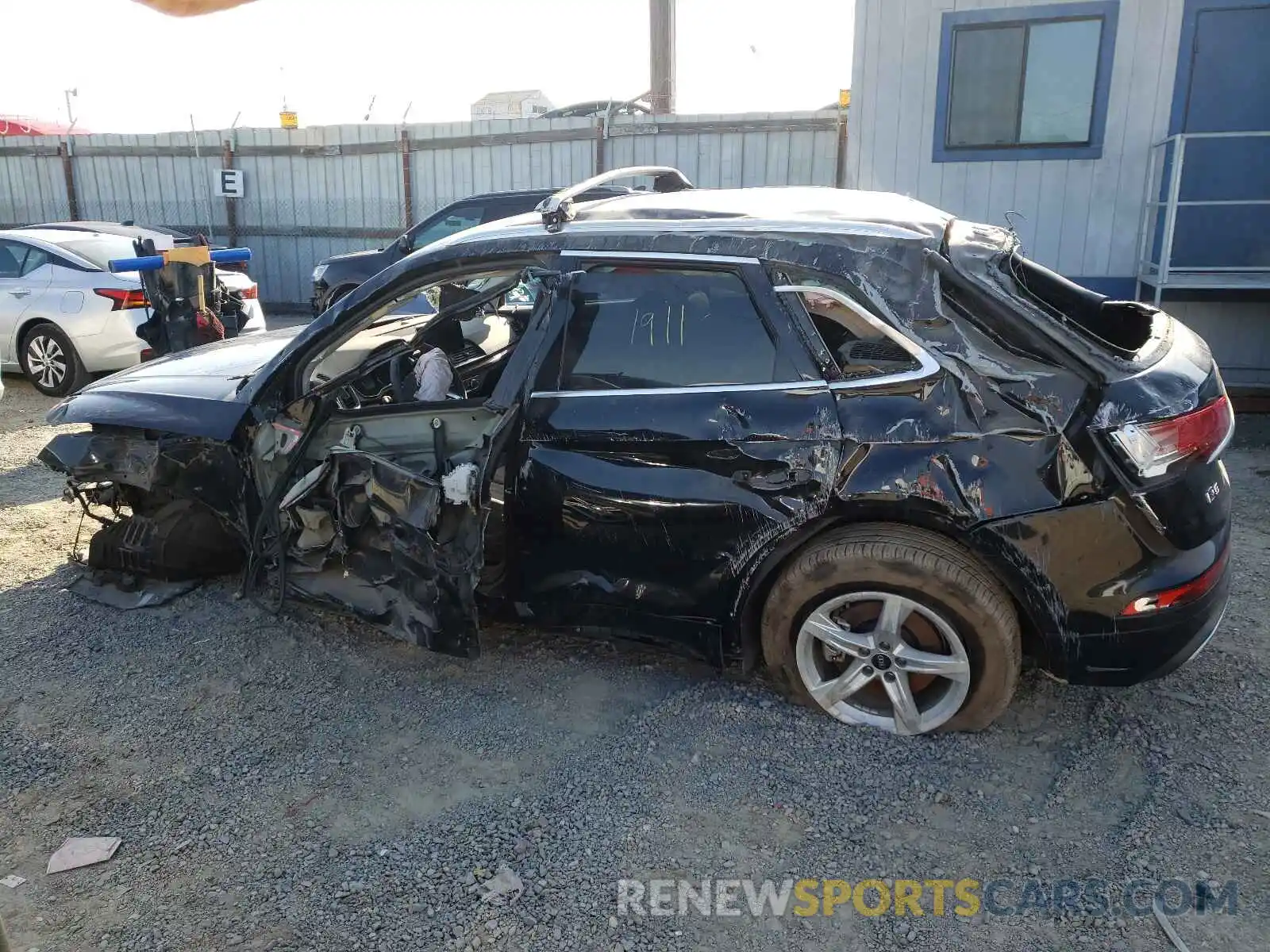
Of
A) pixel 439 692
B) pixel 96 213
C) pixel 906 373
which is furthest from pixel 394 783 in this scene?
pixel 96 213

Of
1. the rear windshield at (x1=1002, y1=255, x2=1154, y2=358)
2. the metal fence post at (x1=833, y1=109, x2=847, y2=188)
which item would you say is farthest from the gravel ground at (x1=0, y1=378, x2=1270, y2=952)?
the metal fence post at (x1=833, y1=109, x2=847, y2=188)

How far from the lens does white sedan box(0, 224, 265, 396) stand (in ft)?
28.7

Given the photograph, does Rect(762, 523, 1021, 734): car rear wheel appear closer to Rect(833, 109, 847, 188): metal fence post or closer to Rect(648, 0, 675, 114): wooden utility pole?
→ Rect(833, 109, 847, 188): metal fence post

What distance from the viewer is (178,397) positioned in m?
4.27

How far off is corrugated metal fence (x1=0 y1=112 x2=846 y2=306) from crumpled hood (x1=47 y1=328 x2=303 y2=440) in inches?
331

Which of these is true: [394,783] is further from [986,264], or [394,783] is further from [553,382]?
[986,264]

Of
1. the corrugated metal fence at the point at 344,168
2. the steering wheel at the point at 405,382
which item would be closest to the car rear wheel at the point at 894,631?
the steering wheel at the point at 405,382

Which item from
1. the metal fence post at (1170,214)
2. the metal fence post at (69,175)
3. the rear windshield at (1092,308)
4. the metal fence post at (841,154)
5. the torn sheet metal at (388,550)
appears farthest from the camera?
the metal fence post at (69,175)

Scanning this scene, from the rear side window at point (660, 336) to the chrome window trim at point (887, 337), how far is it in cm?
16

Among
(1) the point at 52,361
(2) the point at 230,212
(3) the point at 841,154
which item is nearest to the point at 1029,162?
(3) the point at 841,154

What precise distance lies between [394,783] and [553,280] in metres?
1.84

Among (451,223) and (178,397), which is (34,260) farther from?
(178,397)

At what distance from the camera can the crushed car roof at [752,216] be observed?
3.28 m
